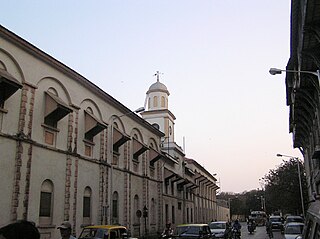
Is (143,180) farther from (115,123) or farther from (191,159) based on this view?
(191,159)

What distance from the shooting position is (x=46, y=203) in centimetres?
2014

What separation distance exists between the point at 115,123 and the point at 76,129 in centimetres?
665

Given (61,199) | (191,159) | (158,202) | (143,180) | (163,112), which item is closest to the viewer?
(61,199)

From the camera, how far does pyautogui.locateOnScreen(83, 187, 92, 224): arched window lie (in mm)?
23922

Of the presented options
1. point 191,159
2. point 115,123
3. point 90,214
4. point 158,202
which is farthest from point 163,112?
point 90,214

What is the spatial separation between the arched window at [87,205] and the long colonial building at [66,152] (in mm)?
62

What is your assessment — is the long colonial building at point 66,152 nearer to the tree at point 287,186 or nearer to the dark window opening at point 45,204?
the dark window opening at point 45,204

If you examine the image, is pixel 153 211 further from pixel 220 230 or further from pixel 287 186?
pixel 287 186

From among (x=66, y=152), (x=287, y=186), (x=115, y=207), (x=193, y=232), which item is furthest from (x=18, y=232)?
(x=287, y=186)

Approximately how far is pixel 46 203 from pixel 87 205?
4.56m

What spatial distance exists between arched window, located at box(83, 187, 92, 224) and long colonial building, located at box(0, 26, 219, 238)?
6cm

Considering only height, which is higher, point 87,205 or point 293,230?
point 87,205

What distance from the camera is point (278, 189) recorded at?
54438 millimetres

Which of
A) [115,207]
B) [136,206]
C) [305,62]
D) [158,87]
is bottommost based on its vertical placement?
[115,207]
